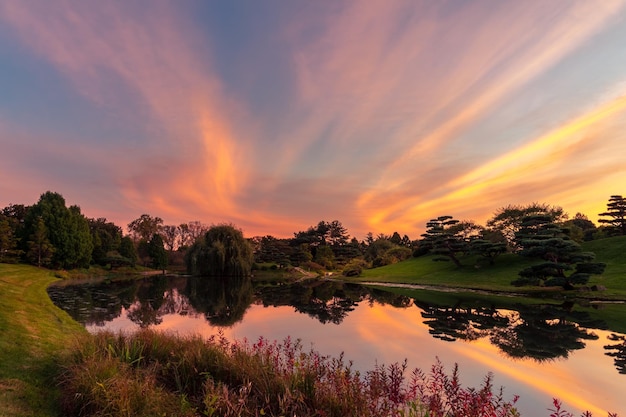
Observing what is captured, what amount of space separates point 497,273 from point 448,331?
25782 mm

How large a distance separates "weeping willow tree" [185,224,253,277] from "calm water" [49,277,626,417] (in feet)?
69.7

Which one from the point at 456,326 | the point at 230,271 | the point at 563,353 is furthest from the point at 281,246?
the point at 563,353

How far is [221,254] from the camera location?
48.3m

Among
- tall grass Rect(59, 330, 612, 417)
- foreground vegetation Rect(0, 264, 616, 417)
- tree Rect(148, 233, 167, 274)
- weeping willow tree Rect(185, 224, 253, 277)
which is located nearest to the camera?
tall grass Rect(59, 330, 612, 417)

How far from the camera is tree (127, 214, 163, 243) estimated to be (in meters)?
101

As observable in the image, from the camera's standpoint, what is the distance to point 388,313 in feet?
71.5

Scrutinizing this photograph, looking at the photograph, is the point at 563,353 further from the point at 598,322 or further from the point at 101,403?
the point at 101,403

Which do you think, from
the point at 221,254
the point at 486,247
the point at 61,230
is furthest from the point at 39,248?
the point at 486,247

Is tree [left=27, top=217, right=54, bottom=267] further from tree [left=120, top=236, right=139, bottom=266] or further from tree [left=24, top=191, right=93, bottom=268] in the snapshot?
tree [left=120, top=236, right=139, bottom=266]

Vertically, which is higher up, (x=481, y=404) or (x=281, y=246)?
(x=281, y=246)

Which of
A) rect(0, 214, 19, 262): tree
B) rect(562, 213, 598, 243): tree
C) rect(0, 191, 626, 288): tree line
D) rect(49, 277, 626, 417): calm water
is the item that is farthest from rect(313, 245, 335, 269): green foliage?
rect(0, 214, 19, 262): tree

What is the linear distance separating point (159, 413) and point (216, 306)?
1856cm

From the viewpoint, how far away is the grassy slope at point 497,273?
28.5 metres

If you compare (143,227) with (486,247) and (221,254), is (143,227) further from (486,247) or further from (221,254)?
(486,247)
